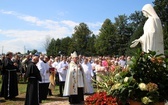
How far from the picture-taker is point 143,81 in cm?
382

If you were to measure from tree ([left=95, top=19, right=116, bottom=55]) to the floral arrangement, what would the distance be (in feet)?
223

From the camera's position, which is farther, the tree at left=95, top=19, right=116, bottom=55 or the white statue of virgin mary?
the tree at left=95, top=19, right=116, bottom=55

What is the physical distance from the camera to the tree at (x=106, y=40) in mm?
72125

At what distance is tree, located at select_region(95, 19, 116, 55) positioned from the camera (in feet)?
237

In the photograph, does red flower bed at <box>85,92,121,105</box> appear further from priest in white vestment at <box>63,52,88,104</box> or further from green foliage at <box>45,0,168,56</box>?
green foliage at <box>45,0,168,56</box>

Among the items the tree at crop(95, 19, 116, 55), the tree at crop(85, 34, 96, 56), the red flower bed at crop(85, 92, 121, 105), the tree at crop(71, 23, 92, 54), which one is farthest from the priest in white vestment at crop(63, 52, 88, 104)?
the tree at crop(71, 23, 92, 54)

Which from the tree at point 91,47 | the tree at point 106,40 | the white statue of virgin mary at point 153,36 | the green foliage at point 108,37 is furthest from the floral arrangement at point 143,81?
the tree at point 91,47

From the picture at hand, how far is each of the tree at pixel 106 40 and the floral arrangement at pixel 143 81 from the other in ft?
223

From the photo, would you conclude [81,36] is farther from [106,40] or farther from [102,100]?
[102,100]

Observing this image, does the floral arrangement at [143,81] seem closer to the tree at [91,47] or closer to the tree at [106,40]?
the tree at [106,40]

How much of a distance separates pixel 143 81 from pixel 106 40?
68.5m

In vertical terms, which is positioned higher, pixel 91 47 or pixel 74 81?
pixel 91 47

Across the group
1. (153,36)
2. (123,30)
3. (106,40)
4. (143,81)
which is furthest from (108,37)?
(143,81)

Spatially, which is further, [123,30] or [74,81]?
[123,30]
